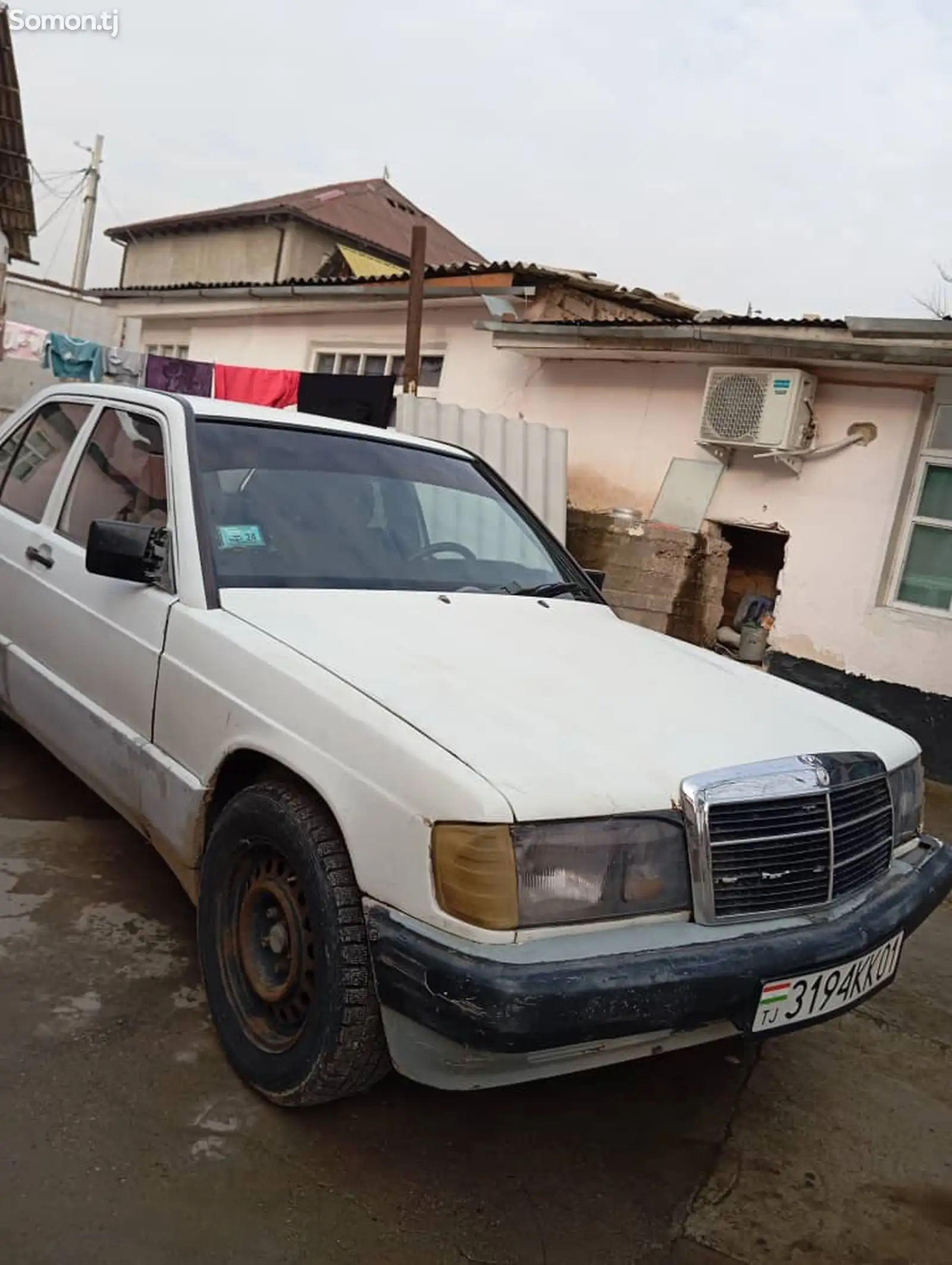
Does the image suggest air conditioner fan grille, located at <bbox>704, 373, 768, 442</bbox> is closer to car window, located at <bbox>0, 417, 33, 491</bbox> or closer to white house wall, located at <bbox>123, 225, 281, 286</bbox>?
car window, located at <bbox>0, 417, 33, 491</bbox>

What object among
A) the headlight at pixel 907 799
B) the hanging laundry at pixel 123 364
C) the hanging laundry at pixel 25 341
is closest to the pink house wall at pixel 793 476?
the hanging laundry at pixel 123 364

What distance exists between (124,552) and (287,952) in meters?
1.21

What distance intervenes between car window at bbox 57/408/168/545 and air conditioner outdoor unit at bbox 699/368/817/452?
17.2 feet

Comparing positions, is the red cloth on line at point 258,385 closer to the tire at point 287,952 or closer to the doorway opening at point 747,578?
the doorway opening at point 747,578

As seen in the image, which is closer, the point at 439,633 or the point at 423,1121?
the point at 423,1121

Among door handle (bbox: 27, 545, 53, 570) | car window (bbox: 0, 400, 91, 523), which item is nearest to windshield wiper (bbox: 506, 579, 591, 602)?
door handle (bbox: 27, 545, 53, 570)

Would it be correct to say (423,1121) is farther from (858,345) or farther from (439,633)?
(858,345)

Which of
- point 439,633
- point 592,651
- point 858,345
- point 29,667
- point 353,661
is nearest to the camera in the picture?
point 353,661

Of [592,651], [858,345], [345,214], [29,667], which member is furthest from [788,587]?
[345,214]

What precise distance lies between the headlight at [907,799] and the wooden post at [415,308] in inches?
261

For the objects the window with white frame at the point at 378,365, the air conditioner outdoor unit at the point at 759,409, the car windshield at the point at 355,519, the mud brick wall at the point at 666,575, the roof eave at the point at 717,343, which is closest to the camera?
the car windshield at the point at 355,519

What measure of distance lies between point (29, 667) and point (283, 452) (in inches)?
49.1

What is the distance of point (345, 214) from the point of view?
20703mm

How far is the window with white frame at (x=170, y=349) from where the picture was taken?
15.0 meters
